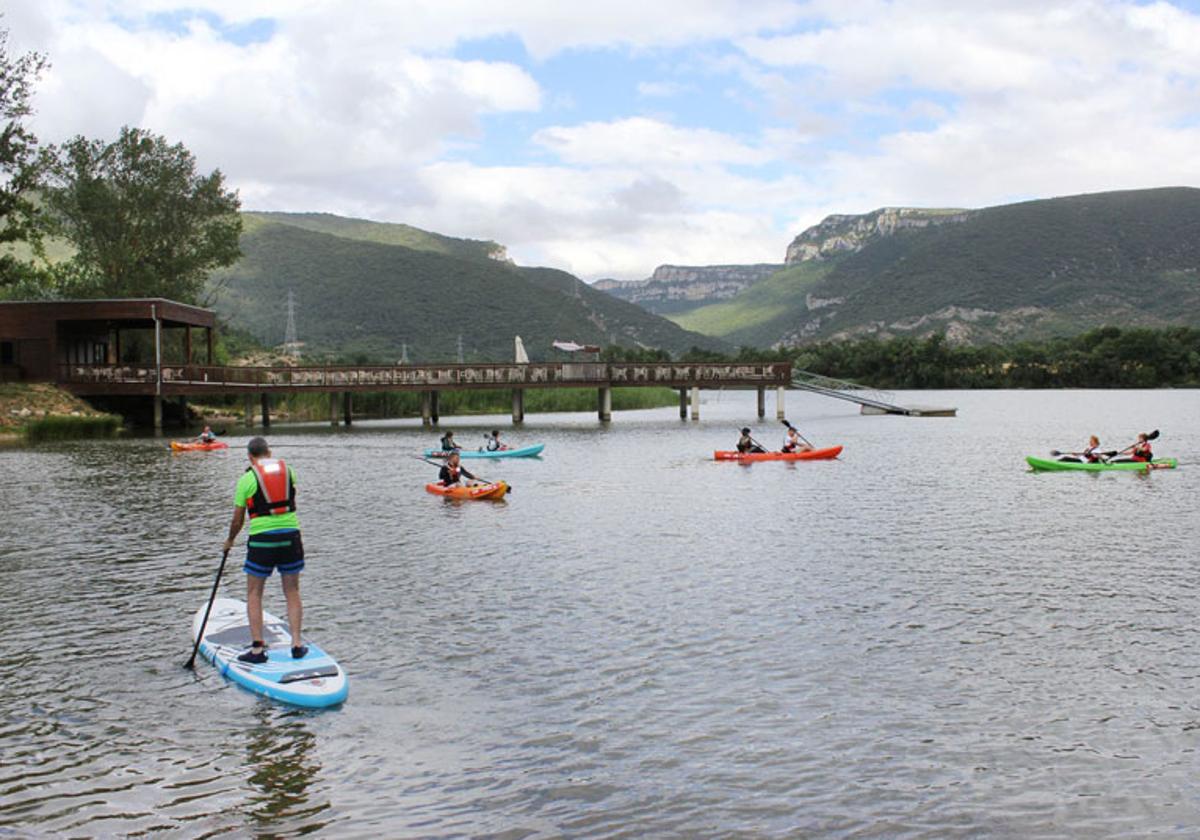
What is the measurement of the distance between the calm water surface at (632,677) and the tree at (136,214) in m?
49.1

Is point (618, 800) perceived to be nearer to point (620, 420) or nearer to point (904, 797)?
point (904, 797)

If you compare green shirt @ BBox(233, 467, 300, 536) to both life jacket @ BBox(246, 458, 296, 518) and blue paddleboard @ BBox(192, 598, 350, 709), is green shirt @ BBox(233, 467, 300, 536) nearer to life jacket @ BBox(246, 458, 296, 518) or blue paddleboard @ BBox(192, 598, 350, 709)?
life jacket @ BBox(246, 458, 296, 518)

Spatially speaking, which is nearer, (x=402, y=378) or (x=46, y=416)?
(x=46, y=416)

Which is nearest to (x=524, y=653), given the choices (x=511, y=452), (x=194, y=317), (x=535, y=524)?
(x=535, y=524)

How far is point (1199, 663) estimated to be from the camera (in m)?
12.0

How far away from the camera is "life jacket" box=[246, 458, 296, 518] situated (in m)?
10.7

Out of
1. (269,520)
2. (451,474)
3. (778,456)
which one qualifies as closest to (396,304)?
(778,456)

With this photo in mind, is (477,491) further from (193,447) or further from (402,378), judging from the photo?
(402,378)

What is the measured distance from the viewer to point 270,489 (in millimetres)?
10750

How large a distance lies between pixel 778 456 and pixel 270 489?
3137 centimetres

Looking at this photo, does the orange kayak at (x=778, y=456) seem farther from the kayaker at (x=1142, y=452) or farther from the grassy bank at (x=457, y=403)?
the grassy bank at (x=457, y=403)

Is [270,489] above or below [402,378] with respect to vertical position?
below

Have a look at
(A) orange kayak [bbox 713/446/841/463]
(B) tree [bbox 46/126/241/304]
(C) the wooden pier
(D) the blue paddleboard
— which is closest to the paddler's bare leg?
(D) the blue paddleboard

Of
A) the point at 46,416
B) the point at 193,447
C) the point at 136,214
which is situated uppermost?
the point at 136,214
